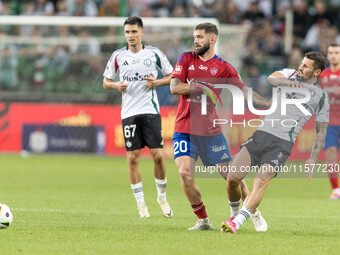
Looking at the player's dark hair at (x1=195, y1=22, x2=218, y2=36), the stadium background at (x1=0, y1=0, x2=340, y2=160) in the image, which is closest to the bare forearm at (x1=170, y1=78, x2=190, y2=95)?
the player's dark hair at (x1=195, y1=22, x2=218, y2=36)

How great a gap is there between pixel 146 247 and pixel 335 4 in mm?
18837

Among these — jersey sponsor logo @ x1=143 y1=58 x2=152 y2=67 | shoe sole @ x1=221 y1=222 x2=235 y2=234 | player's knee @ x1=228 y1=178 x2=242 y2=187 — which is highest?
jersey sponsor logo @ x1=143 y1=58 x2=152 y2=67

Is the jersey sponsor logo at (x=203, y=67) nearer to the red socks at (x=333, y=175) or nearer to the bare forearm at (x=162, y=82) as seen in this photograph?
the bare forearm at (x=162, y=82)

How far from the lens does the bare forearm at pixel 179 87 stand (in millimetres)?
8164

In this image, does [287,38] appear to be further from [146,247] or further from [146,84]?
[146,247]

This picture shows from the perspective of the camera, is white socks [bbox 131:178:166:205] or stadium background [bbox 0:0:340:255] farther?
stadium background [bbox 0:0:340:255]

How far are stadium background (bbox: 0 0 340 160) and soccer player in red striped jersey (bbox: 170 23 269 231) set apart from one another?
1013 cm

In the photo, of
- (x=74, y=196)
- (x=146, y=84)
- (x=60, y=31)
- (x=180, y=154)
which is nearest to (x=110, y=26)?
(x=60, y=31)

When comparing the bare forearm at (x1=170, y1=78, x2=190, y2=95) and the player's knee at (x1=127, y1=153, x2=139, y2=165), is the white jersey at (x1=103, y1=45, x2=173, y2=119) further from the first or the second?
the bare forearm at (x1=170, y1=78, x2=190, y2=95)

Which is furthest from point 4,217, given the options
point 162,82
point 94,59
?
point 94,59

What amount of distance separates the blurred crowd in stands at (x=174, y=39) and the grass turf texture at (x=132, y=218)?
5041 mm

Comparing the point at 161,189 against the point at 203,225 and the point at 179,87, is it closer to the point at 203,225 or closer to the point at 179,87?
the point at 203,225

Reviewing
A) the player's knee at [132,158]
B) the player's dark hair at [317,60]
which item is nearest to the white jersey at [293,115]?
the player's dark hair at [317,60]

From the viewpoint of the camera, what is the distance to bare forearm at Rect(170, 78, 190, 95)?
8.16m
